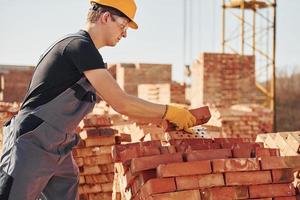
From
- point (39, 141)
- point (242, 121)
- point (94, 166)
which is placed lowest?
point (94, 166)

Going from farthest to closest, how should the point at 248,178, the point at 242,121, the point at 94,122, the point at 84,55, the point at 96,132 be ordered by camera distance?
the point at 242,121 < the point at 94,122 < the point at 96,132 < the point at 248,178 < the point at 84,55

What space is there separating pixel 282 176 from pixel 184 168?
0.64 meters

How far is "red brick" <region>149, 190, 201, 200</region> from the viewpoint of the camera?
264 cm

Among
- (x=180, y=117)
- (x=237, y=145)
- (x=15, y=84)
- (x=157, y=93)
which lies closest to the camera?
(x=180, y=117)

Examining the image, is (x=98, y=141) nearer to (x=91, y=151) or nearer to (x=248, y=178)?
(x=91, y=151)

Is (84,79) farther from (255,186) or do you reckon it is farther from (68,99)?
(255,186)

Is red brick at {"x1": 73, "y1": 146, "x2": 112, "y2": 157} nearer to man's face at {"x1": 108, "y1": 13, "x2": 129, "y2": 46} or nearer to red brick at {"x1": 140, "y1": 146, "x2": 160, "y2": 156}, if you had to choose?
red brick at {"x1": 140, "y1": 146, "x2": 160, "y2": 156}

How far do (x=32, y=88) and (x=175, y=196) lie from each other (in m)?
1.03

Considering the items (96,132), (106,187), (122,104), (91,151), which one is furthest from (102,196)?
(122,104)

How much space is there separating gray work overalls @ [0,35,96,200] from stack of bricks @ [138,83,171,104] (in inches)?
396

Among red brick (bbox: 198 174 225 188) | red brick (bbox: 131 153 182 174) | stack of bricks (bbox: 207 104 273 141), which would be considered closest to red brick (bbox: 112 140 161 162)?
red brick (bbox: 131 153 182 174)

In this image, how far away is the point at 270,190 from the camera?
9.19 ft

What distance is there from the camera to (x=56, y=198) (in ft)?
9.42

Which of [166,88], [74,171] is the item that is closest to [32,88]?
[74,171]
